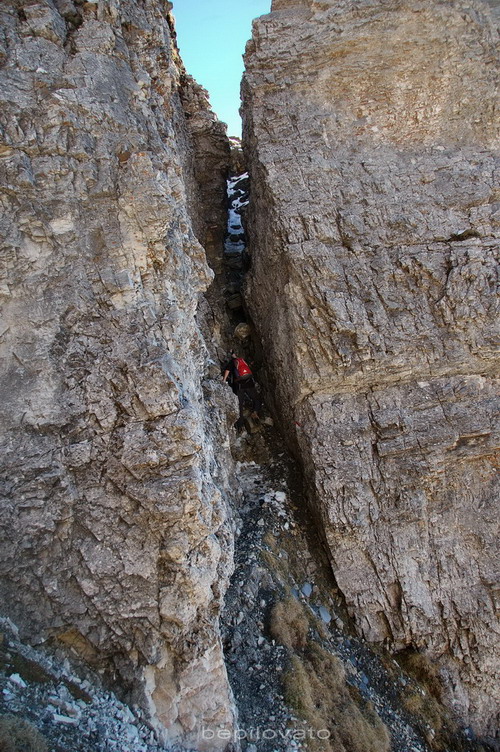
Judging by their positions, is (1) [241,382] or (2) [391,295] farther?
(1) [241,382]

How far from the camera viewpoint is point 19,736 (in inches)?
194

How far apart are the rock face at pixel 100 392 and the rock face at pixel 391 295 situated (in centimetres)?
286

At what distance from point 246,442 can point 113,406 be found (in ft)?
17.3

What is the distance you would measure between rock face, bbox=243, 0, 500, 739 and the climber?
1.73 feet

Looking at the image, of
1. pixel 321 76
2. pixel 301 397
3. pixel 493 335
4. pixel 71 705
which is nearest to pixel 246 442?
pixel 301 397

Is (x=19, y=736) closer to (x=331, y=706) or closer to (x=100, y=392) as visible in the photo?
(x=100, y=392)

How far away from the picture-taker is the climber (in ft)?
39.2

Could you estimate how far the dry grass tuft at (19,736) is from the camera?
4773mm

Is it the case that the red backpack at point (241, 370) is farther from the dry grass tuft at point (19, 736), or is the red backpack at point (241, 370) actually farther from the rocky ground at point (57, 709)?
the dry grass tuft at point (19, 736)

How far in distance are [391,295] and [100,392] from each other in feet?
20.9

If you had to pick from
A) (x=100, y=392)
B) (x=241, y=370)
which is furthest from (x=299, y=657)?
(x=241, y=370)

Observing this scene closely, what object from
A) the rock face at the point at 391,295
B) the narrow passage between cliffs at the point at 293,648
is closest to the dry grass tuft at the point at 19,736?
the narrow passage between cliffs at the point at 293,648

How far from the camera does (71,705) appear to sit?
19.6 ft

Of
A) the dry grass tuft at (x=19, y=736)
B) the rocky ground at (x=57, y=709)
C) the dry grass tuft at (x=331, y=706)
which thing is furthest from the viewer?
the dry grass tuft at (x=331, y=706)
